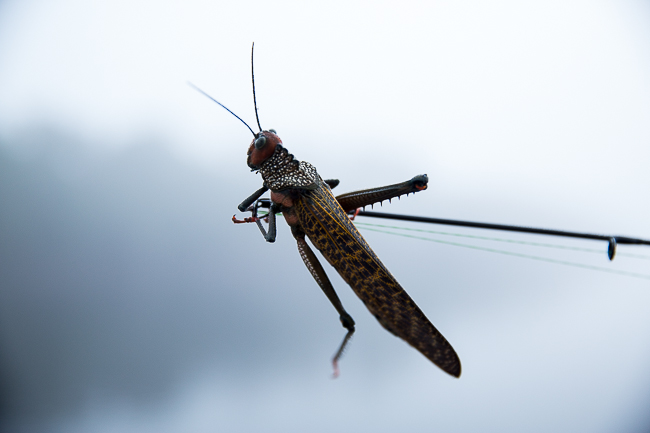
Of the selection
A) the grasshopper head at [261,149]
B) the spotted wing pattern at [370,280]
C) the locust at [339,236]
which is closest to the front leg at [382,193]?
the locust at [339,236]

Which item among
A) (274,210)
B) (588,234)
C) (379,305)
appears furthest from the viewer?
(274,210)

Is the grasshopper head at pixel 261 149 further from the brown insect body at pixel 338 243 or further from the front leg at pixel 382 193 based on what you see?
the front leg at pixel 382 193

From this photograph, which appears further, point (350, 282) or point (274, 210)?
point (274, 210)

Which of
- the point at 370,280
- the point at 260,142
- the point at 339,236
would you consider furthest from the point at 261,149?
the point at 370,280

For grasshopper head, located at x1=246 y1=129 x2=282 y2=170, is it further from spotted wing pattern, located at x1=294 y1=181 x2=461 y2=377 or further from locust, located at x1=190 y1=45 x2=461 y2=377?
spotted wing pattern, located at x1=294 y1=181 x2=461 y2=377

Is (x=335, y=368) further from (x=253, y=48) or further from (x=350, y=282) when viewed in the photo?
(x=253, y=48)

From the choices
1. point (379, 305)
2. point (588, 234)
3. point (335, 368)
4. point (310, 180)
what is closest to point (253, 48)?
point (310, 180)

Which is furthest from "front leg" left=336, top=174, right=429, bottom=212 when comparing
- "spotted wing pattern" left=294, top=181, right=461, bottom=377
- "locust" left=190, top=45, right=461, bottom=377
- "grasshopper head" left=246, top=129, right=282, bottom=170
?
"grasshopper head" left=246, top=129, right=282, bottom=170

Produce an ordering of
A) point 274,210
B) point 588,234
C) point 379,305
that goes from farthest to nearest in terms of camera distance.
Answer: point 274,210, point 379,305, point 588,234

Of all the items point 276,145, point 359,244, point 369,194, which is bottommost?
point 359,244
